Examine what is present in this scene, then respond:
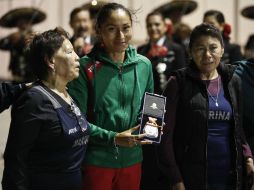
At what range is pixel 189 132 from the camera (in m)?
2.83

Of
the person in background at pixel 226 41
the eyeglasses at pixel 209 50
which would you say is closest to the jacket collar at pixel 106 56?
the eyeglasses at pixel 209 50

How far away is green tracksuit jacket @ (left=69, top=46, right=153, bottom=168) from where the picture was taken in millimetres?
2787

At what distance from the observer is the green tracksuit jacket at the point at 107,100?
2787 mm

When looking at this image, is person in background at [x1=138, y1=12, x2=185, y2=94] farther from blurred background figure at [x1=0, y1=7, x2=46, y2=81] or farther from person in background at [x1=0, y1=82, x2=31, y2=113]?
person in background at [x1=0, y1=82, x2=31, y2=113]

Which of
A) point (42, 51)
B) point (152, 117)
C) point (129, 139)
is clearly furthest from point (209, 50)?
point (42, 51)

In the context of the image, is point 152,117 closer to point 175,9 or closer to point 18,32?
point 18,32

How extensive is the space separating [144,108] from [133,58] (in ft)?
1.34

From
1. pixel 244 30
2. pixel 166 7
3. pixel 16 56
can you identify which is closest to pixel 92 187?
pixel 16 56

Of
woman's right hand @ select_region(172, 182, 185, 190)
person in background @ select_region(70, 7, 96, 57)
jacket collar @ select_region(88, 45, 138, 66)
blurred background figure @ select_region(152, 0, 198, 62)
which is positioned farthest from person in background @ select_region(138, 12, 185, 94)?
woman's right hand @ select_region(172, 182, 185, 190)

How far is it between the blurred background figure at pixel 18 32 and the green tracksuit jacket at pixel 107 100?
293 centimetres

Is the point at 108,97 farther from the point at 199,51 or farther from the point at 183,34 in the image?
the point at 183,34

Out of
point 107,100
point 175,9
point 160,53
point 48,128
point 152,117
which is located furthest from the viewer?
point 175,9

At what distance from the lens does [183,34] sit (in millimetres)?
7051

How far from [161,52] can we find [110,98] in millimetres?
2377
